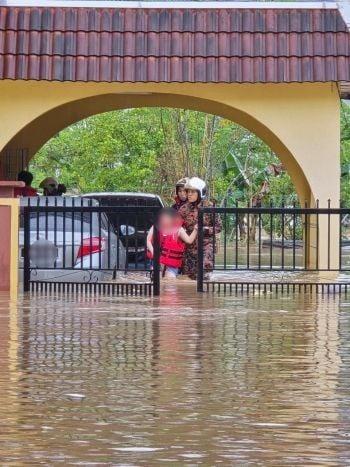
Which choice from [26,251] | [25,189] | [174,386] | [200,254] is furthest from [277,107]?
[174,386]

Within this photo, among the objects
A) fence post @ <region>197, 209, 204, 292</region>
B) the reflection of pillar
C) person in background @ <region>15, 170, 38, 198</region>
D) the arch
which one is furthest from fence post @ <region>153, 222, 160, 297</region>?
the arch

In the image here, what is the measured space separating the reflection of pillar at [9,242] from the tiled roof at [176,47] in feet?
14.3

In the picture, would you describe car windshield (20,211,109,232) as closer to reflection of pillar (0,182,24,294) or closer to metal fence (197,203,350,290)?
reflection of pillar (0,182,24,294)

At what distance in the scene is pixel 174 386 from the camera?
10.7m

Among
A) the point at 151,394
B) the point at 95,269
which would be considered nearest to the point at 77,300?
the point at 95,269

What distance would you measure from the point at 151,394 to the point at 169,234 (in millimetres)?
10981

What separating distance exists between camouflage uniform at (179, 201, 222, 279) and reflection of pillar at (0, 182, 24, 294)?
2.53 metres

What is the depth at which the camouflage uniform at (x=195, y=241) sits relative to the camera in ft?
68.0

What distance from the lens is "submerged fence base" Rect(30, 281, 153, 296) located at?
2062 cm

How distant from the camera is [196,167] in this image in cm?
5344

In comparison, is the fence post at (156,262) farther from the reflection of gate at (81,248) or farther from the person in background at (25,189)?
the person in background at (25,189)

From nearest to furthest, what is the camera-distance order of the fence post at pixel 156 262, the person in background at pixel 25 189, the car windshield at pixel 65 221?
1. the fence post at pixel 156 262
2. the car windshield at pixel 65 221
3. the person in background at pixel 25 189

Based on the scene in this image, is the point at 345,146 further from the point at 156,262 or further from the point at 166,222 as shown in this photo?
the point at 156,262

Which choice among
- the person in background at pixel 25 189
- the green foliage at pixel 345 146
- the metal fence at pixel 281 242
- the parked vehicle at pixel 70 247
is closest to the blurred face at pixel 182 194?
the metal fence at pixel 281 242
